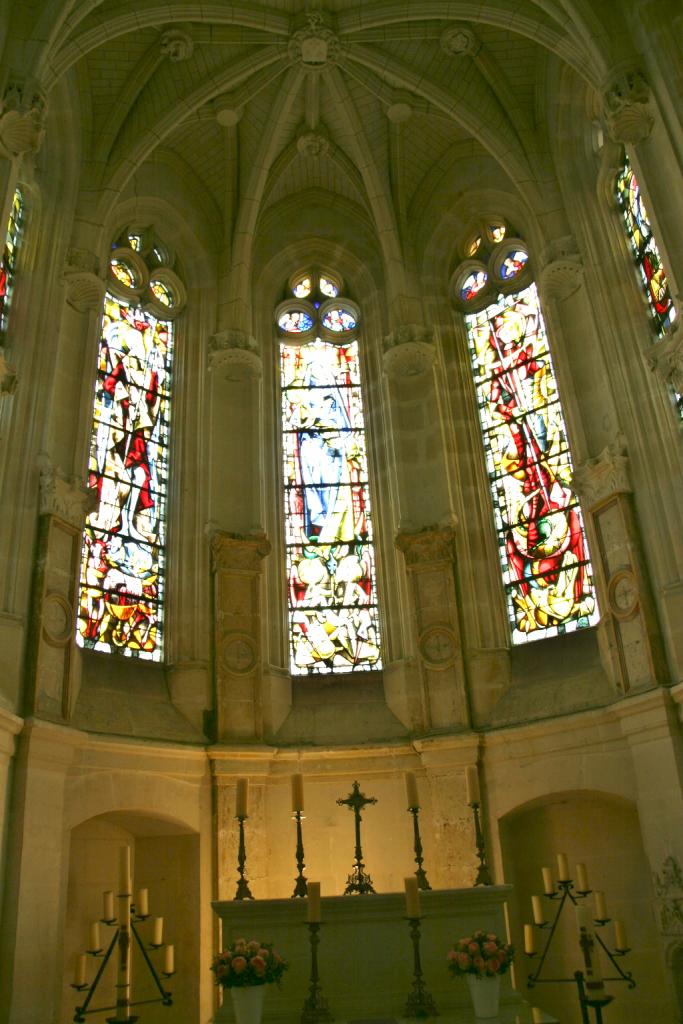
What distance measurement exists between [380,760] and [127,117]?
10.1 meters

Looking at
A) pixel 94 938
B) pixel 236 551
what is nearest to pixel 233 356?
pixel 236 551

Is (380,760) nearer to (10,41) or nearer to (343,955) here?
(343,955)

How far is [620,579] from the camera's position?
433 inches

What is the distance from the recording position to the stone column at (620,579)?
10469mm

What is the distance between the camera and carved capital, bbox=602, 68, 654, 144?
1070 centimetres

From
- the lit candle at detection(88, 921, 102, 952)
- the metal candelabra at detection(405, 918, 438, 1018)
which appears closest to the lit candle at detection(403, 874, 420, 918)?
the metal candelabra at detection(405, 918, 438, 1018)

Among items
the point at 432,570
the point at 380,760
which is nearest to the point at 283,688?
the point at 380,760

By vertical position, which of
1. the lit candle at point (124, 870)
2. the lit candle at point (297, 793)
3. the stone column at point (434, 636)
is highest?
the stone column at point (434, 636)

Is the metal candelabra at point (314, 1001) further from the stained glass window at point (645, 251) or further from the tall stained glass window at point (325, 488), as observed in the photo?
the stained glass window at point (645, 251)

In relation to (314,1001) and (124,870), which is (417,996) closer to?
(314,1001)

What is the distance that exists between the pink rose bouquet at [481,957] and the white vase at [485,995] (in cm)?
9

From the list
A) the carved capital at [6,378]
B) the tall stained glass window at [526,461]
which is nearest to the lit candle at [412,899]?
the tall stained glass window at [526,461]

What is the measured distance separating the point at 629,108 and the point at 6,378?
774 cm

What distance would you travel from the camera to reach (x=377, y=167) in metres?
15.5
